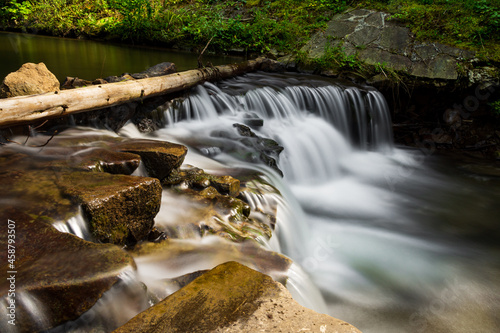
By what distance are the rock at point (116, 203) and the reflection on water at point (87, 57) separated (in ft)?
15.2

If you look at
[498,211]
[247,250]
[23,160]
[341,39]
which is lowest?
[498,211]

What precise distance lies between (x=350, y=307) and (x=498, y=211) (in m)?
3.72

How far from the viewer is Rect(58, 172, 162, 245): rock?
7.15 ft

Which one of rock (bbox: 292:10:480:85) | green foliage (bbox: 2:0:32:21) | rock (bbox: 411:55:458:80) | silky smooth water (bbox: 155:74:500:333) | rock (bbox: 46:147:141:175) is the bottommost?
silky smooth water (bbox: 155:74:500:333)

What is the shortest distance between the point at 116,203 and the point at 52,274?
70 centimetres

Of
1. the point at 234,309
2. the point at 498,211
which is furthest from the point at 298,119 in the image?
the point at 234,309

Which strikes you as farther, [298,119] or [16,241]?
[298,119]

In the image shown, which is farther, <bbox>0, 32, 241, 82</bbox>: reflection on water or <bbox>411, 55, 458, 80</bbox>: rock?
<bbox>411, 55, 458, 80</bbox>: rock

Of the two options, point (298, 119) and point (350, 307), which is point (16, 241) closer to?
point (350, 307)

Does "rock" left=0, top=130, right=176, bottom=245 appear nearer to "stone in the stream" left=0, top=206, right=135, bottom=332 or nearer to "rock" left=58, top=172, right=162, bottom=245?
"rock" left=58, top=172, right=162, bottom=245

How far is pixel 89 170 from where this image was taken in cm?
277

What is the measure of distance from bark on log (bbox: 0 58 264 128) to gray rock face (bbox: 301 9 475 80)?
4.86 metres

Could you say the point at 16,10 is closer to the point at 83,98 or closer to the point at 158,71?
the point at 158,71

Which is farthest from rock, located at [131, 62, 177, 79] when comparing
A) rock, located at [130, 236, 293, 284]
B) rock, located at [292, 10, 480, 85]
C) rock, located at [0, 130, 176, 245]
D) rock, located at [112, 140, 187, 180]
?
rock, located at [292, 10, 480, 85]
